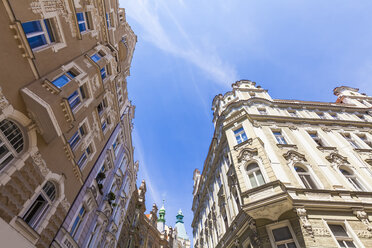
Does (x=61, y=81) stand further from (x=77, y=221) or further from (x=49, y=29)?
(x=77, y=221)

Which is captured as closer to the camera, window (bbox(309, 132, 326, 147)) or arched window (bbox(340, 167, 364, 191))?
arched window (bbox(340, 167, 364, 191))

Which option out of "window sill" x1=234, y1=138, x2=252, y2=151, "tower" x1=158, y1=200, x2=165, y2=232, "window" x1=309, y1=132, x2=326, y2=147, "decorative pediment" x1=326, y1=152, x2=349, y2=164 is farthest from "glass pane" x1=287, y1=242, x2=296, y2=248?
"tower" x1=158, y1=200, x2=165, y2=232

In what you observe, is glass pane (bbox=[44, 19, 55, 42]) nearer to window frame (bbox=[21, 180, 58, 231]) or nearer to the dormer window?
the dormer window

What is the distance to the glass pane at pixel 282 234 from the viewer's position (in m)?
11.3

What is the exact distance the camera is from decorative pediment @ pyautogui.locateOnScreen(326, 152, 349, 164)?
655 inches

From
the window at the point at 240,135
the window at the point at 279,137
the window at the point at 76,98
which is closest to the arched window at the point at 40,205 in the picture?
the window at the point at 76,98

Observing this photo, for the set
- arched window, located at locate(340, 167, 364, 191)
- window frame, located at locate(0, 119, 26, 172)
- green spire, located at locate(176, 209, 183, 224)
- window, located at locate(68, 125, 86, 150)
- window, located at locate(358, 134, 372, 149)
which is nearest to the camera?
window frame, located at locate(0, 119, 26, 172)

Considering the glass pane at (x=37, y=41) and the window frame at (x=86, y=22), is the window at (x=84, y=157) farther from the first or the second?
the window frame at (x=86, y=22)

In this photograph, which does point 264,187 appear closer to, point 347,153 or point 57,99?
point 347,153

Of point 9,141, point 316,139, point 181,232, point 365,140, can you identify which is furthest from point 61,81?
point 181,232

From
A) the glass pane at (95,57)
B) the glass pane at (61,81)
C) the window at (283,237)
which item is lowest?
the window at (283,237)

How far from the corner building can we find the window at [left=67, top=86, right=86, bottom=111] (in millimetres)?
13902

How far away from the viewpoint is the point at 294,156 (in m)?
16.1

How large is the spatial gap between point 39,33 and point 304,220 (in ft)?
65.0
